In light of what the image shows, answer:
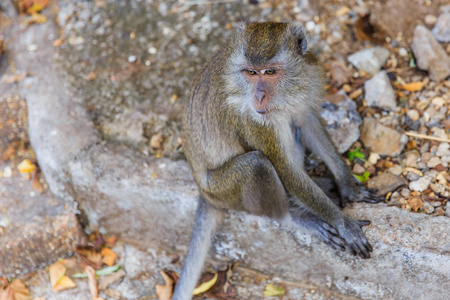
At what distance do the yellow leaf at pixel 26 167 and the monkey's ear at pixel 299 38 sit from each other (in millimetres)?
2822

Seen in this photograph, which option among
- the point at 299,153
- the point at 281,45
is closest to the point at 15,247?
the point at 299,153

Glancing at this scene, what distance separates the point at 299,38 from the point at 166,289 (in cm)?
239

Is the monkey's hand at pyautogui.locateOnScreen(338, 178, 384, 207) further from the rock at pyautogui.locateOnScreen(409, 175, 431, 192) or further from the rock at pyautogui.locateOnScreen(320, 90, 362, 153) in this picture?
the rock at pyautogui.locateOnScreen(320, 90, 362, 153)

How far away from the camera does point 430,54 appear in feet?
14.5

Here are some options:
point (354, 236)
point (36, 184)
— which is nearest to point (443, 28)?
point (354, 236)

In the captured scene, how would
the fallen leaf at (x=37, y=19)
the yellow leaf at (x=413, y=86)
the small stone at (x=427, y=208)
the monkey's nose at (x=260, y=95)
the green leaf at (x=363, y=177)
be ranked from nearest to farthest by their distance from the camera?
the monkey's nose at (x=260, y=95), the small stone at (x=427, y=208), the green leaf at (x=363, y=177), the yellow leaf at (x=413, y=86), the fallen leaf at (x=37, y=19)

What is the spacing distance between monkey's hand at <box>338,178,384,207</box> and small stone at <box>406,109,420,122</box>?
892mm

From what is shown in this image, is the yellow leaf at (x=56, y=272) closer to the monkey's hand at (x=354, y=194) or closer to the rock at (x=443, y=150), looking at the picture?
the monkey's hand at (x=354, y=194)

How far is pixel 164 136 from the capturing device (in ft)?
14.6

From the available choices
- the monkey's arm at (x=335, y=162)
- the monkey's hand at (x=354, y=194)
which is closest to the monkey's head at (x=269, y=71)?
the monkey's arm at (x=335, y=162)

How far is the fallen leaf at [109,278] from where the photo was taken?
14.2ft

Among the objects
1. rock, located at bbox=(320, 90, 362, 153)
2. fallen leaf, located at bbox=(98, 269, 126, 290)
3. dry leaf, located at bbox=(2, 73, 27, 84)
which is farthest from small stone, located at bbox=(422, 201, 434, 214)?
dry leaf, located at bbox=(2, 73, 27, 84)

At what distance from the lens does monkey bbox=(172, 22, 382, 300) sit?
316 centimetres

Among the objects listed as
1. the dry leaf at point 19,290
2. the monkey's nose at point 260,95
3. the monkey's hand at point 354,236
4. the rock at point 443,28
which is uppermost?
the rock at point 443,28
